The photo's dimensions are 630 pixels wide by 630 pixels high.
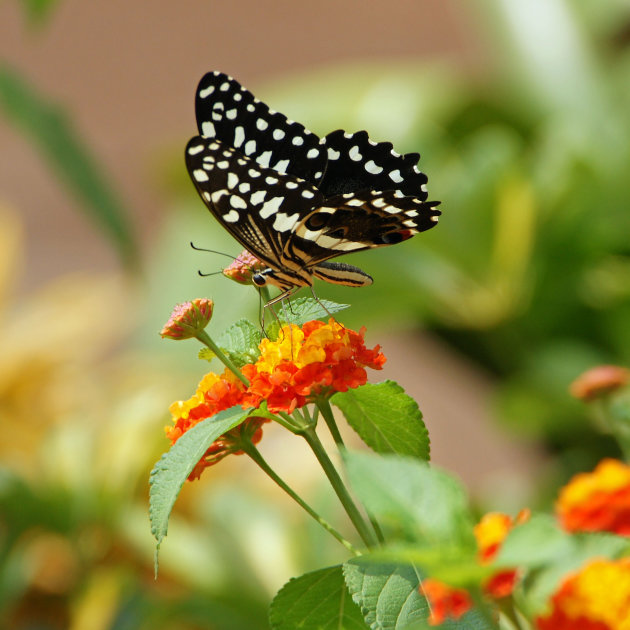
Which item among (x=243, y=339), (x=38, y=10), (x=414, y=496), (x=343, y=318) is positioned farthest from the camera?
(x=343, y=318)

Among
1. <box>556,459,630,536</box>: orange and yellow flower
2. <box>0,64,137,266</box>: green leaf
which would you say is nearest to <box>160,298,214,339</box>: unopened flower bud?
<box>556,459,630,536</box>: orange and yellow flower

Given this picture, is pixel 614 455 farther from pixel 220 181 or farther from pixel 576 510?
pixel 220 181

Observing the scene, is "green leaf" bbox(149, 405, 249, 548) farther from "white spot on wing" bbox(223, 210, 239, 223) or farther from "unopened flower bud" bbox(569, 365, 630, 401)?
"unopened flower bud" bbox(569, 365, 630, 401)

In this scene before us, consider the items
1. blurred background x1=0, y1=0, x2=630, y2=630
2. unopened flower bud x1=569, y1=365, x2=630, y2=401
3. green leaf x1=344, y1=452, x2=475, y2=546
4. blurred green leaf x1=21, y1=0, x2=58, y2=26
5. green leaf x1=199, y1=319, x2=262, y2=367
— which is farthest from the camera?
blurred background x1=0, y1=0, x2=630, y2=630

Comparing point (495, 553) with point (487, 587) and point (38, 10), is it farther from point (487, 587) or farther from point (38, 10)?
point (38, 10)

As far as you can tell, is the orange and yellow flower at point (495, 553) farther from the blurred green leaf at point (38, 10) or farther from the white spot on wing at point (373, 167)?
the blurred green leaf at point (38, 10)

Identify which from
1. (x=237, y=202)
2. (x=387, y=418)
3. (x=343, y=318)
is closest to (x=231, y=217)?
(x=237, y=202)

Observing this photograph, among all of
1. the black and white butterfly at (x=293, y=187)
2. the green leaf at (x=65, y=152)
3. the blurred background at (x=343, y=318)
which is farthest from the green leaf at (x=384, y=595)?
the green leaf at (x=65, y=152)
